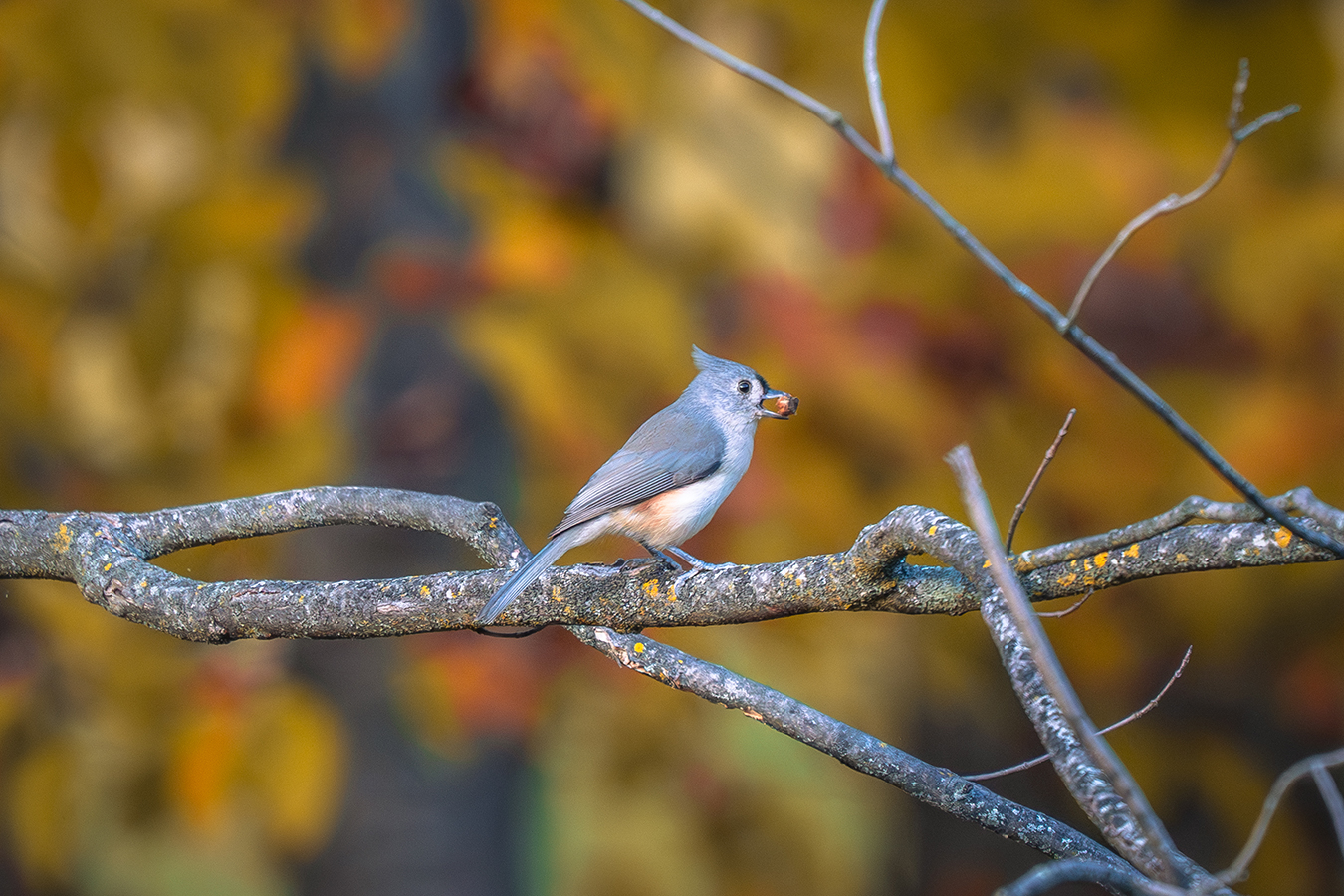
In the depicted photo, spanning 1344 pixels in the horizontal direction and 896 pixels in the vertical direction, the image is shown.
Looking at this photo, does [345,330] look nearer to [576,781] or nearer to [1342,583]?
[576,781]

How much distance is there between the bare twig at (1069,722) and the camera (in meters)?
1.16

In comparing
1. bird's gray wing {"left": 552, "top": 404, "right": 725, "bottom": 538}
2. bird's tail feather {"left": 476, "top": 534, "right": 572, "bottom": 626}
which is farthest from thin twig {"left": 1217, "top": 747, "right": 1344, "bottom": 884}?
bird's gray wing {"left": 552, "top": 404, "right": 725, "bottom": 538}

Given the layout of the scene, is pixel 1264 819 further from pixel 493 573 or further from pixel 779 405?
pixel 779 405

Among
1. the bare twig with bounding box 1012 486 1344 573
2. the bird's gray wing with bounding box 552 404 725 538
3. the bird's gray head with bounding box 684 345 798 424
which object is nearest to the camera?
the bare twig with bounding box 1012 486 1344 573

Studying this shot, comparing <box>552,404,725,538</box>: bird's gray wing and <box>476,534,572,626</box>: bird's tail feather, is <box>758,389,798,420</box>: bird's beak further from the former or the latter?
<box>476,534,572,626</box>: bird's tail feather

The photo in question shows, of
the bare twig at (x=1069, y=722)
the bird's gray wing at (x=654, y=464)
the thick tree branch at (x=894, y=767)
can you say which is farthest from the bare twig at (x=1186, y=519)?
the bird's gray wing at (x=654, y=464)

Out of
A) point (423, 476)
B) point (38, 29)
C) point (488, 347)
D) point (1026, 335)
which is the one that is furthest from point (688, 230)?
point (38, 29)

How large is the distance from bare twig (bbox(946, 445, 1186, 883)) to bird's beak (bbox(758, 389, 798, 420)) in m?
1.73

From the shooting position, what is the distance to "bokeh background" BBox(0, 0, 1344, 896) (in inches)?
147

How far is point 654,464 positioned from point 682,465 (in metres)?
0.09

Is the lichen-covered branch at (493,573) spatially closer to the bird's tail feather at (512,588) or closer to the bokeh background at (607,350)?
the bird's tail feather at (512,588)

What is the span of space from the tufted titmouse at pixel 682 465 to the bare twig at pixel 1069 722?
157 cm

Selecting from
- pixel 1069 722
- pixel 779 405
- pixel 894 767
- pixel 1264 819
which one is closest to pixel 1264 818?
pixel 1264 819

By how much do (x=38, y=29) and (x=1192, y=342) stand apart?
4171mm
